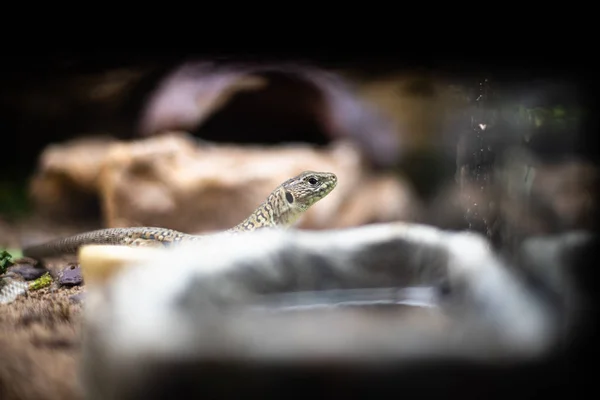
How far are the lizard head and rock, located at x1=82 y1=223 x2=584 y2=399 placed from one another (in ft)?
3.18

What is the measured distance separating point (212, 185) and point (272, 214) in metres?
0.85

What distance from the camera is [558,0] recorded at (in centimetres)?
114

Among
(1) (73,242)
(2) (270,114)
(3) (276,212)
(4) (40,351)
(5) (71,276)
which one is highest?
(2) (270,114)

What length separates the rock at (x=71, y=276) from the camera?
5.96ft

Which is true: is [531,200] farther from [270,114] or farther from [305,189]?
[270,114]

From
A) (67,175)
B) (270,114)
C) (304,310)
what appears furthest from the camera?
(67,175)

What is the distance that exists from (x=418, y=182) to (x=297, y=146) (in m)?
0.87

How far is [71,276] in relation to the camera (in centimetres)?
185

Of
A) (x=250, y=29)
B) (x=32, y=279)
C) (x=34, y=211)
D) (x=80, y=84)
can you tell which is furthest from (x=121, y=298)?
(x=34, y=211)

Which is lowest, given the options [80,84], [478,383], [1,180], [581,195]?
[478,383]

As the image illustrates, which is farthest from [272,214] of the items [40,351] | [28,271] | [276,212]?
[40,351]

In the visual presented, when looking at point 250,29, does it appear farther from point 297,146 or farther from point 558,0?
point 297,146

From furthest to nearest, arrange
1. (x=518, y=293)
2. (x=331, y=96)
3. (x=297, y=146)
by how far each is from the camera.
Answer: (x=297, y=146)
(x=331, y=96)
(x=518, y=293)

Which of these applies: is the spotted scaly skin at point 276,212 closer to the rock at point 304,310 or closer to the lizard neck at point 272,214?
the lizard neck at point 272,214
